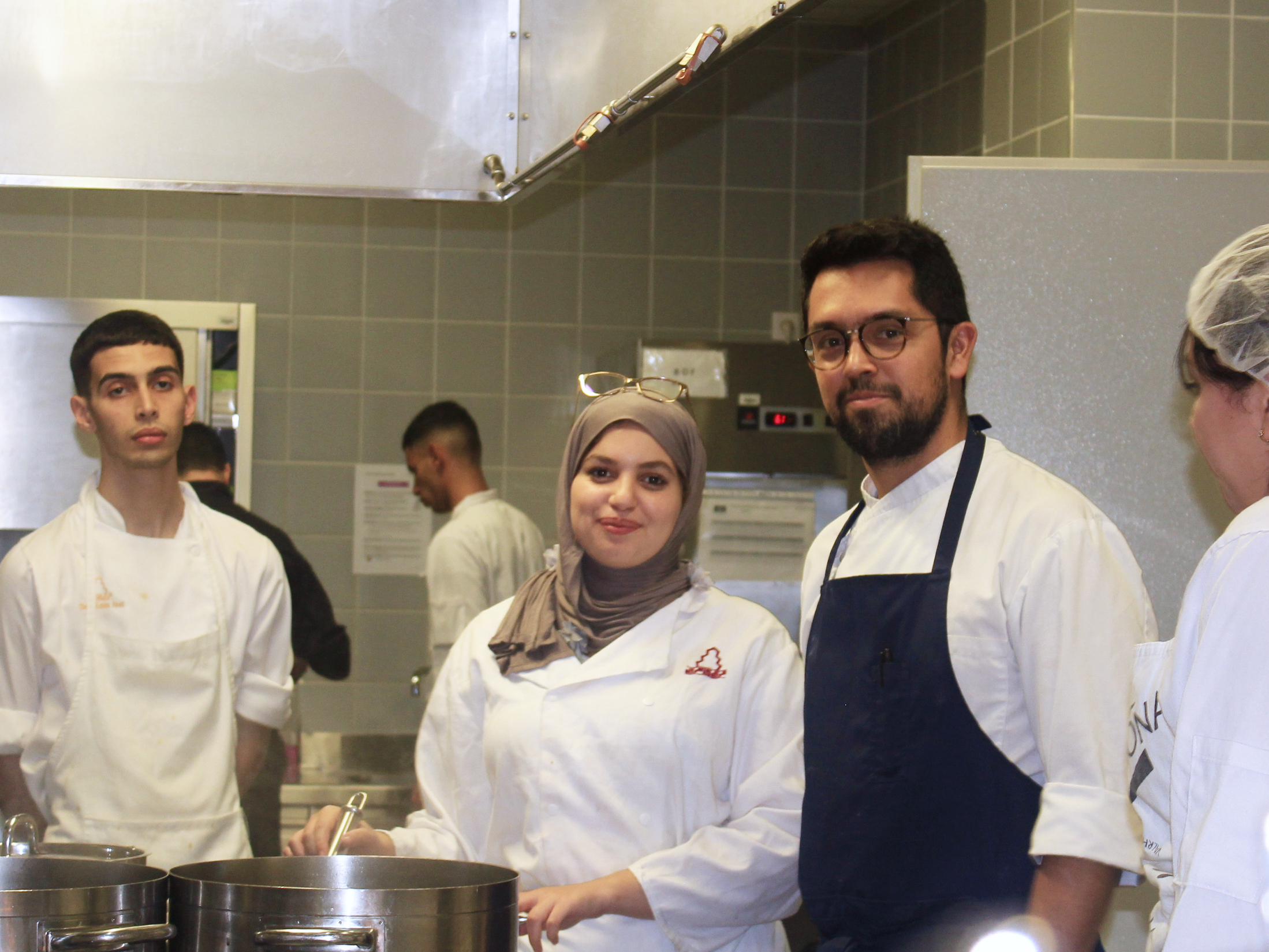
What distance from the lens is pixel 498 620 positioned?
1804 millimetres

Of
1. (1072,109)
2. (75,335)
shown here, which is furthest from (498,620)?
(75,335)

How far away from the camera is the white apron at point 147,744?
1.98 metres

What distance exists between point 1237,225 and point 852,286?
0.83m

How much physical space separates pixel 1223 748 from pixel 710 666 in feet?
2.62

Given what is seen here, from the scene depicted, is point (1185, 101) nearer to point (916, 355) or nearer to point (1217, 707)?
point (916, 355)

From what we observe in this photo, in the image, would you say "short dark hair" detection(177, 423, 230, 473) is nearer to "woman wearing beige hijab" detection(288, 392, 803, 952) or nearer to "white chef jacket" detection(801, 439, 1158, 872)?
"woman wearing beige hijab" detection(288, 392, 803, 952)

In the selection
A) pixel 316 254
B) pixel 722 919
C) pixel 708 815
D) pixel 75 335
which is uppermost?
pixel 316 254

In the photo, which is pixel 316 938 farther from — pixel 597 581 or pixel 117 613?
pixel 117 613

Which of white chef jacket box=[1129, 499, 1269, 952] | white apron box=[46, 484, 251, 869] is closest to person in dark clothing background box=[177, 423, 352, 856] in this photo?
white apron box=[46, 484, 251, 869]

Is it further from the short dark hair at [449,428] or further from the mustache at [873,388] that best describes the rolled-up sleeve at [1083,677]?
the short dark hair at [449,428]

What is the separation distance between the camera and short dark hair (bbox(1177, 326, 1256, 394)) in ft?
3.63

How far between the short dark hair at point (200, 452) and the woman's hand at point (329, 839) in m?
1.77

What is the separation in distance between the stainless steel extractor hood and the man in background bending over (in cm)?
223

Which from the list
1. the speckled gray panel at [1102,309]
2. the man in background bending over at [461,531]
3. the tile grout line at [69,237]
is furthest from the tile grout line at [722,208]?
the speckled gray panel at [1102,309]
